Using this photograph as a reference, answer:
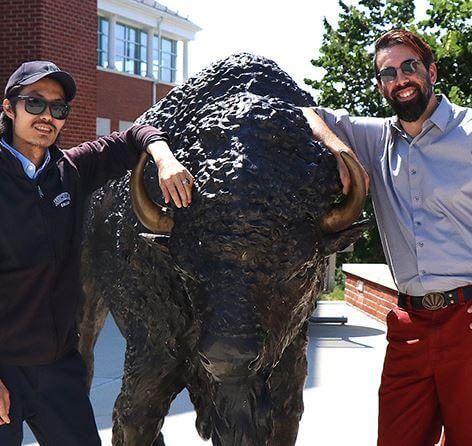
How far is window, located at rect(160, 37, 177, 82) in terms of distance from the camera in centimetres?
2867

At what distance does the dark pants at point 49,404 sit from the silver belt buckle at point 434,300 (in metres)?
1.51

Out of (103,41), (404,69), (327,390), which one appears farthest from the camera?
(103,41)

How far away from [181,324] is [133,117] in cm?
2199

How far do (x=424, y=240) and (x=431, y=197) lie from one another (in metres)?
0.19

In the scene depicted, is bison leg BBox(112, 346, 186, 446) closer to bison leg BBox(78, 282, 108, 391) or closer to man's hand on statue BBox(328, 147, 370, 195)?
bison leg BBox(78, 282, 108, 391)

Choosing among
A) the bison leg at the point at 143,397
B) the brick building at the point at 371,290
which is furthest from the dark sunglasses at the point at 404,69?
the brick building at the point at 371,290

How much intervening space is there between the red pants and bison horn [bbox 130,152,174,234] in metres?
1.20

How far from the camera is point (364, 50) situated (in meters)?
17.9

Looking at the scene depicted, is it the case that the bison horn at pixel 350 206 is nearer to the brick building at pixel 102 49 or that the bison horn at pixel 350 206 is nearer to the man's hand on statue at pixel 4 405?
the man's hand on statue at pixel 4 405

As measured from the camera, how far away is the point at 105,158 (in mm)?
3328

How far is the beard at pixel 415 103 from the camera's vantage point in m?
3.34

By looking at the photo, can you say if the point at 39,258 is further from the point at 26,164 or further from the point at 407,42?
the point at 407,42

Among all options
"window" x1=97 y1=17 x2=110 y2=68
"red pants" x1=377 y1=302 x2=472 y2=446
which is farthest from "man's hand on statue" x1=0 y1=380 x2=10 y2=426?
"window" x1=97 y1=17 x2=110 y2=68

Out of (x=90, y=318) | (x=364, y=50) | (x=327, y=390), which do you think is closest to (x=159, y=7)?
(x=364, y=50)
